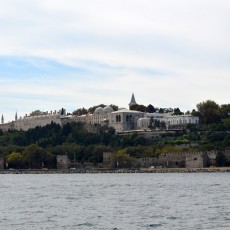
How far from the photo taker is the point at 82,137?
497 ft

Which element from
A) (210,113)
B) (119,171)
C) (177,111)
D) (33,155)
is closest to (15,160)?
(33,155)

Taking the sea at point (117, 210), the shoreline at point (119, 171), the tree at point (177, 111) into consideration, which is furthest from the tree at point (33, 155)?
the sea at point (117, 210)

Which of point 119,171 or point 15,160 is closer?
point 119,171

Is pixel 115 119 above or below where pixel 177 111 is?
below

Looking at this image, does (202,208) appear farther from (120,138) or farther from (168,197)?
(120,138)

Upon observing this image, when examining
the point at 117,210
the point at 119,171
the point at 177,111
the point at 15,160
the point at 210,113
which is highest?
the point at 177,111

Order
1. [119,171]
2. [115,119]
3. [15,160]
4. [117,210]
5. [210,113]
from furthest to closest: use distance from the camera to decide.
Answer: [115,119], [210,113], [15,160], [119,171], [117,210]

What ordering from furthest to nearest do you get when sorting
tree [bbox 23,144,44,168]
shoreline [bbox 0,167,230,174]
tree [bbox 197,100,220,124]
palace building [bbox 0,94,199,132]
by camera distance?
palace building [bbox 0,94,199,132], tree [bbox 197,100,220,124], tree [bbox 23,144,44,168], shoreline [bbox 0,167,230,174]

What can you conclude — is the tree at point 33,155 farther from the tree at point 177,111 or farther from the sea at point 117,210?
the sea at point 117,210

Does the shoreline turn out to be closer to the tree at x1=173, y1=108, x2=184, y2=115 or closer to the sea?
the sea

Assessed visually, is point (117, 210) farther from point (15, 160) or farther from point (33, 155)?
point (15, 160)

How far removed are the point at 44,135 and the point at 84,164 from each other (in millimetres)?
27460

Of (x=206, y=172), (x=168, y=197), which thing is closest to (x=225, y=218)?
(x=168, y=197)

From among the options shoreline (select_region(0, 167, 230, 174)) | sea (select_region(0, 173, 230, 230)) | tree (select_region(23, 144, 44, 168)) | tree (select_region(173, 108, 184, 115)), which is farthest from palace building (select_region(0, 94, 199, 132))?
sea (select_region(0, 173, 230, 230))
